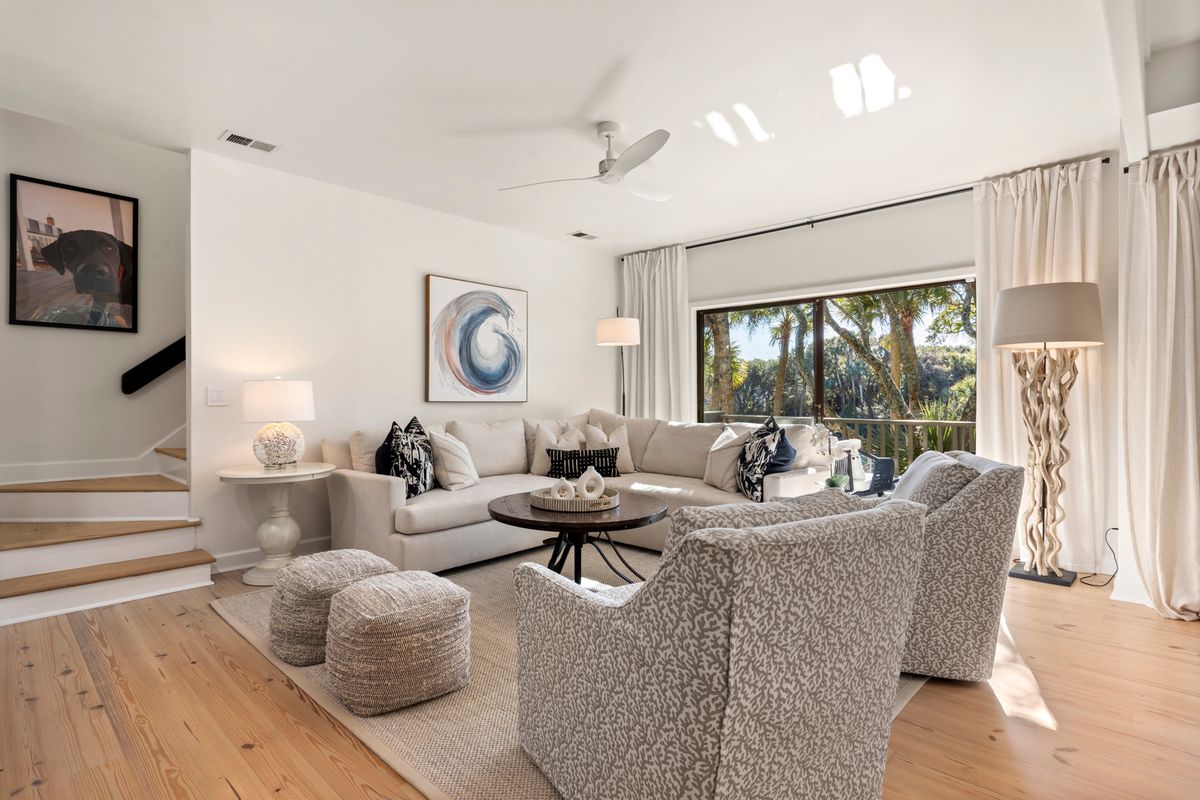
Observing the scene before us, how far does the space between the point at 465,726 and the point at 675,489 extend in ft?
7.88

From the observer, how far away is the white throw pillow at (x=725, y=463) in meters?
4.16

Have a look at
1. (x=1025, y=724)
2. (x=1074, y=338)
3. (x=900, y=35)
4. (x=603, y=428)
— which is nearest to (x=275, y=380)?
(x=603, y=428)

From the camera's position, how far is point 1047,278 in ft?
12.6

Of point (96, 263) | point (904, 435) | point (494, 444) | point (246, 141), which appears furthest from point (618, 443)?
point (96, 263)

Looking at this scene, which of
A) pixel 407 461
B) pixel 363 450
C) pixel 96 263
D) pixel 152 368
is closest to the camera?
pixel 407 461

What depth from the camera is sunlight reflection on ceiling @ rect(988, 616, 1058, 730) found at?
2.11 meters

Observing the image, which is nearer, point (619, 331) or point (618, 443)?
point (618, 443)

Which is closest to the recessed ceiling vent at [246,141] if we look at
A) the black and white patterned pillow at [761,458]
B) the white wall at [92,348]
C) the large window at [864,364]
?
the white wall at [92,348]

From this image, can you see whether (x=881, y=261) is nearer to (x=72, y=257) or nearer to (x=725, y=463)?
(x=725, y=463)

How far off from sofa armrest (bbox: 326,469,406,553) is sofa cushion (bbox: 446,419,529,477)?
893 millimetres

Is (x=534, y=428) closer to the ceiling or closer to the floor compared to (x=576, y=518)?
closer to the ceiling

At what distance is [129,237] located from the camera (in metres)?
4.45

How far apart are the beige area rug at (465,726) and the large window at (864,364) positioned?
2879 millimetres

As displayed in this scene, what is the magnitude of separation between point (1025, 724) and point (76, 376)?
18.7ft
